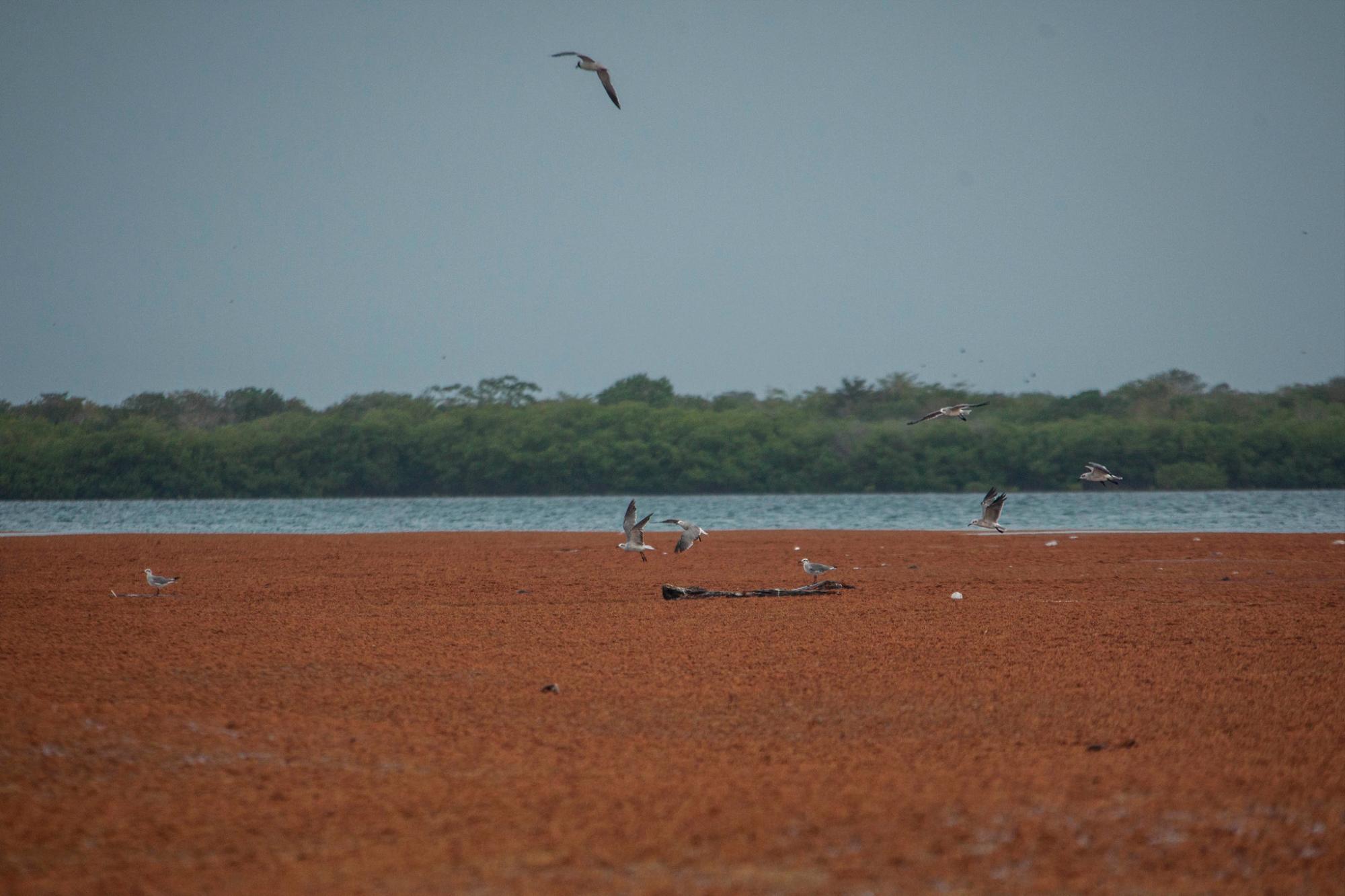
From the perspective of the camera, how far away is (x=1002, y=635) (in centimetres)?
1134

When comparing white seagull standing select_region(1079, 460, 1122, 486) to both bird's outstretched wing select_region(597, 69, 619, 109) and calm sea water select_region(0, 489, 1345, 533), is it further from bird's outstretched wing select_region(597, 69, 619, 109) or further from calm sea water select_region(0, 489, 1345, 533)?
calm sea water select_region(0, 489, 1345, 533)

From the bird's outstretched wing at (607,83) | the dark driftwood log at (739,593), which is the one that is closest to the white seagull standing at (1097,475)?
the dark driftwood log at (739,593)

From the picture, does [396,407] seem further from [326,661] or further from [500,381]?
[326,661]

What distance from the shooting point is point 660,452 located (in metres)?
81.8

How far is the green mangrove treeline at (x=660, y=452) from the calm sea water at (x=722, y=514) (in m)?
5.42

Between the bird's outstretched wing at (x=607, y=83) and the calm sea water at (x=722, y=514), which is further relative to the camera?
the calm sea water at (x=722, y=514)

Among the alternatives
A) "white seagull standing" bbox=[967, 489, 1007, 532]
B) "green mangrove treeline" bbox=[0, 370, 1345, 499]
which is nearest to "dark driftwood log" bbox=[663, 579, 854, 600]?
"white seagull standing" bbox=[967, 489, 1007, 532]

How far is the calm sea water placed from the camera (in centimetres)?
3622

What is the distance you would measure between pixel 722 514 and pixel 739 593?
34233 mm

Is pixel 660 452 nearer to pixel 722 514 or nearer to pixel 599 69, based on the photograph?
pixel 722 514

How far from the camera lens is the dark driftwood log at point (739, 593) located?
1411 cm

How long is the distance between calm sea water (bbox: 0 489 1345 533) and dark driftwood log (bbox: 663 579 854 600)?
18.4m

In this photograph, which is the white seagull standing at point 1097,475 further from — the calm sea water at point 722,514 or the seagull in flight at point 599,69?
the calm sea water at point 722,514

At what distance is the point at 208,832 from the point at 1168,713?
6030 mm
